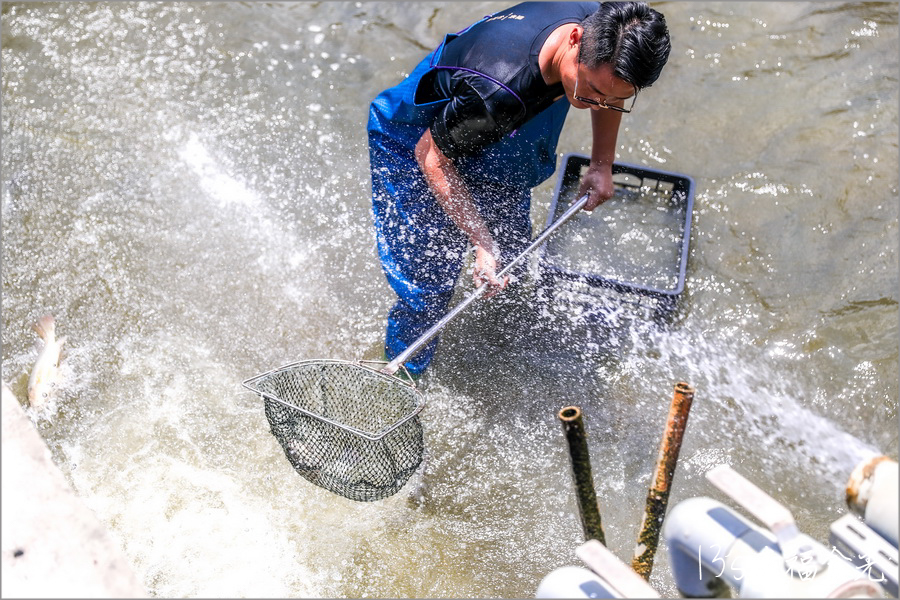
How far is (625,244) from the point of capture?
412 centimetres

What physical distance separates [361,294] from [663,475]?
2.23 meters

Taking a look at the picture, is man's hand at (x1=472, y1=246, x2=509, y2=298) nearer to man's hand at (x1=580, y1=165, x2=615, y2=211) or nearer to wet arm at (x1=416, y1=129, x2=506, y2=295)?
wet arm at (x1=416, y1=129, x2=506, y2=295)

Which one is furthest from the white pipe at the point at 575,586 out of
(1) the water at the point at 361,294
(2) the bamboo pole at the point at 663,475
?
(1) the water at the point at 361,294

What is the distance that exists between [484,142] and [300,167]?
2.08m

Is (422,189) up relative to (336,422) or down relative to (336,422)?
up

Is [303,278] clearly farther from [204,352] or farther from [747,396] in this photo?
[747,396]

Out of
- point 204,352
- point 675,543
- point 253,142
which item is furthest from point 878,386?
point 253,142

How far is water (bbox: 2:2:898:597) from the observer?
3246 millimetres

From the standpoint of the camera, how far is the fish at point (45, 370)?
3.61m

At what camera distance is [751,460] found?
3396 mm

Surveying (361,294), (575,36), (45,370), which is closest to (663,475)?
(575,36)

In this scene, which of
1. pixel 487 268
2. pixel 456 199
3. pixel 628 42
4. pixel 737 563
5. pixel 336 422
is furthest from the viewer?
pixel 487 268

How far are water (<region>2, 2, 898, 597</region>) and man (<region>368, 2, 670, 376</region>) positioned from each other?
636mm

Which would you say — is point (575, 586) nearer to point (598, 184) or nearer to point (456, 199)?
point (456, 199)
